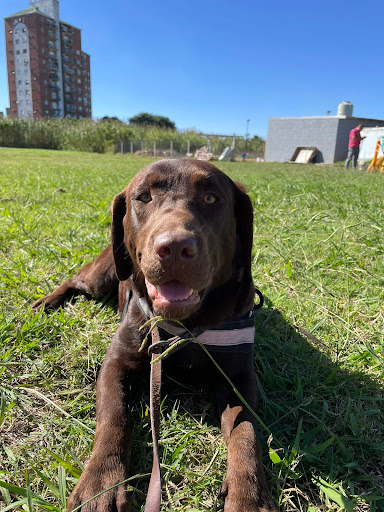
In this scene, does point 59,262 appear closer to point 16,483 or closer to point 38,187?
point 16,483

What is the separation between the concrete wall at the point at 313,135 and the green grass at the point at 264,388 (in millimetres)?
27984

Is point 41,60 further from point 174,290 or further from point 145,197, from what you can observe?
point 174,290

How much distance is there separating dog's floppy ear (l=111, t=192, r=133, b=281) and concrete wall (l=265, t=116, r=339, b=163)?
2936 cm

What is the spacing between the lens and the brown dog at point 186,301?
132 centimetres

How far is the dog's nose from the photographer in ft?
4.65

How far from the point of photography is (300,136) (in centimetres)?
3225

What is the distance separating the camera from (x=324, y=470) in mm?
1426

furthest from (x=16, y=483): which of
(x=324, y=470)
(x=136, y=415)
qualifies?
(x=324, y=470)

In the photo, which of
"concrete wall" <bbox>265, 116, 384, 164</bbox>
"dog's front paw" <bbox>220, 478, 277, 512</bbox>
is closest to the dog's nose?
"dog's front paw" <bbox>220, 478, 277, 512</bbox>

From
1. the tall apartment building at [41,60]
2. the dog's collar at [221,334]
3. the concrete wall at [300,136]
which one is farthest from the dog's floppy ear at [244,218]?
the tall apartment building at [41,60]

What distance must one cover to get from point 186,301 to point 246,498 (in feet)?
2.43

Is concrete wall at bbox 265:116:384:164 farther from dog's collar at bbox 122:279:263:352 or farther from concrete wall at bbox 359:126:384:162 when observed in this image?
dog's collar at bbox 122:279:263:352

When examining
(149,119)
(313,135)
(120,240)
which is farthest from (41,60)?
(120,240)

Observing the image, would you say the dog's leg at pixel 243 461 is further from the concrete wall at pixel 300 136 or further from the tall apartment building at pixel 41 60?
the tall apartment building at pixel 41 60
